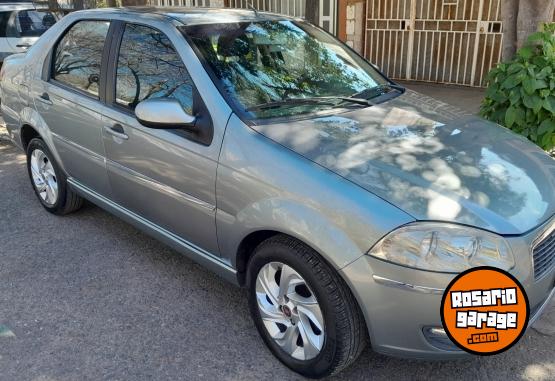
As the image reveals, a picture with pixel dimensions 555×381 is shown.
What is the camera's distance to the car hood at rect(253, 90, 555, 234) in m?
2.20

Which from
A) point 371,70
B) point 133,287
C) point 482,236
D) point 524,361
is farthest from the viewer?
point 371,70

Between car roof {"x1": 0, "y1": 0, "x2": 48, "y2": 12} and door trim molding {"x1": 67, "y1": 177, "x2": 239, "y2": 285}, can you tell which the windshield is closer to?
door trim molding {"x1": 67, "y1": 177, "x2": 239, "y2": 285}

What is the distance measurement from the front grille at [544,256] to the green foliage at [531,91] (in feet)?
6.99

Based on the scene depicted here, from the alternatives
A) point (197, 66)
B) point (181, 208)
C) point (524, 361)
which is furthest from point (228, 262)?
point (524, 361)

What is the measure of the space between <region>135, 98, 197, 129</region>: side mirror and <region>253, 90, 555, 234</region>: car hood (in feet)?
1.33

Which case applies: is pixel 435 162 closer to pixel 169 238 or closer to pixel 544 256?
pixel 544 256

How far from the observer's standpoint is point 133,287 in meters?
3.44

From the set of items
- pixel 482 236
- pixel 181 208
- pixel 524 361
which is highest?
pixel 482 236

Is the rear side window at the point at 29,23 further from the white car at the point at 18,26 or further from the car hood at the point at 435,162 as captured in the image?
the car hood at the point at 435,162

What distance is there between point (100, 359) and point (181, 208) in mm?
928

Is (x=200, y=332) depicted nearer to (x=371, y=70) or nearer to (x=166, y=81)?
(x=166, y=81)

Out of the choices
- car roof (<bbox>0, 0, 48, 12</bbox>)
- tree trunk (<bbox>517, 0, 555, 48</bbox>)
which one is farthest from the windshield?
car roof (<bbox>0, 0, 48, 12</bbox>)

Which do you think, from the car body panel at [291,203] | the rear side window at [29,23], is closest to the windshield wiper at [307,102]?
the car body panel at [291,203]

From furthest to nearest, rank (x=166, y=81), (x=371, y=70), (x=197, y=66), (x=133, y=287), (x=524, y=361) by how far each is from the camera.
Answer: (x=371, y=70), (x=133, y=287), (x=166, y=81), (x=197, y=66), (x=524, y=361)
